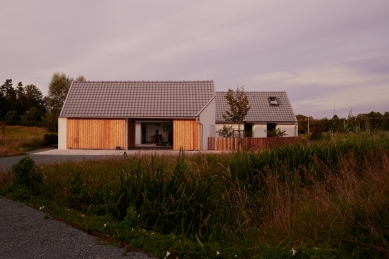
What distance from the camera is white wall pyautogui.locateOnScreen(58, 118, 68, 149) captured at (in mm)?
25333

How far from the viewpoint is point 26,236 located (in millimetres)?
5238

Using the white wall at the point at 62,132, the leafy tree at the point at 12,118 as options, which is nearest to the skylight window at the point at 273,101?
the white wall at the point at 62,132

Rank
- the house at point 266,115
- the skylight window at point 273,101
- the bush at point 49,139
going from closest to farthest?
1. the bush at point 49,139
2. the house at point 266,115
3. the skylight window at point 273,101

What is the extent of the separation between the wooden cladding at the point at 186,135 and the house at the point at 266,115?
750cm

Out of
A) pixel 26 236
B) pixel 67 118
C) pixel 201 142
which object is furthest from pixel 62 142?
pixel 26 236

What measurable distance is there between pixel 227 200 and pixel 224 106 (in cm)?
2891

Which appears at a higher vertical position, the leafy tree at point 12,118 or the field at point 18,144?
the leafy tree at point 12,118

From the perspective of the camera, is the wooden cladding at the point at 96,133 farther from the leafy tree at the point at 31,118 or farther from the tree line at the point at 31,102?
the leafy tree at the point at 31,118

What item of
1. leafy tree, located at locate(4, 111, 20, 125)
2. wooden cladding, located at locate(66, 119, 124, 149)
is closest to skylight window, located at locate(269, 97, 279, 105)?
wooden cladding, located at locate(66, 119, 124, 149)

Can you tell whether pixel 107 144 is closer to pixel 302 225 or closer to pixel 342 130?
pixel 342 130

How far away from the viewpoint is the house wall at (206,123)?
25.3 meters

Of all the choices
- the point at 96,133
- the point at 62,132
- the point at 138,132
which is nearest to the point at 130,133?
the point at 96,133

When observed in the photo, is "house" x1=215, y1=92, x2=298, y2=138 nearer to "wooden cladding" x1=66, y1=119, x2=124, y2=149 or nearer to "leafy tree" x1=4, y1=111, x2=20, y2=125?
"wooden cladding" x1=66, y1=119, x2=124, y2=149

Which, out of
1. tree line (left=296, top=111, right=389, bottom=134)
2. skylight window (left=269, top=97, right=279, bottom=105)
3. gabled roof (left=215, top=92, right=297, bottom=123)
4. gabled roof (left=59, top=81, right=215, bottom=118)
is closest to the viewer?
tree line (left=296, top=111, right=389, bottom=134)
